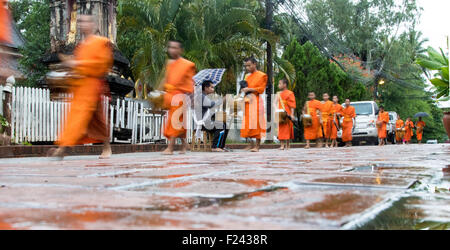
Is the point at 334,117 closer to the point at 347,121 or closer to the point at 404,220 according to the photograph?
the point at 347,121

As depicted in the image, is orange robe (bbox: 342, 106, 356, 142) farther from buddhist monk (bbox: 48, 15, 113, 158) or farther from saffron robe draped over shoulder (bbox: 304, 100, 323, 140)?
buddhist monk (bbox: 48, 15, 113, 158)

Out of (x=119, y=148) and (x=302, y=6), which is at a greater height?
(x=302, y=6)

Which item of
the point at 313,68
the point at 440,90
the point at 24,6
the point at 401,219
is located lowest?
the point at 401,219

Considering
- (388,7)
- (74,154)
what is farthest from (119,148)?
(388,7)

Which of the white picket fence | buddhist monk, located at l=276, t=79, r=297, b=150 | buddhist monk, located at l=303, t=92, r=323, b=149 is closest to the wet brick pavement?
the white picket fence

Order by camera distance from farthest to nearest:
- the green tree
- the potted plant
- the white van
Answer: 1. the white van
2. the green tree
3. the potted plant

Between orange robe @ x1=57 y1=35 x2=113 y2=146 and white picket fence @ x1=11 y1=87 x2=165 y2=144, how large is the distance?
249cm

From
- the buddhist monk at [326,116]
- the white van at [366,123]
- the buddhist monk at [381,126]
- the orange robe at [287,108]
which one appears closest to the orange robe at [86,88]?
the orange robe at [287,108]

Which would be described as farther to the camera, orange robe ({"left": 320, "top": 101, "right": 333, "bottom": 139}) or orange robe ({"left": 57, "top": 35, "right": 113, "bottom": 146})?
orange robe ({"left": 320, "top": 101, "right": 333, "bottom": 139})

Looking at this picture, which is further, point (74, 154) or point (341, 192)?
point (74, 154)

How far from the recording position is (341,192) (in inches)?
81.7

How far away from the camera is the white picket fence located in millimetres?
9352

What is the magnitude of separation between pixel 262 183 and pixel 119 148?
7369 millimetres
